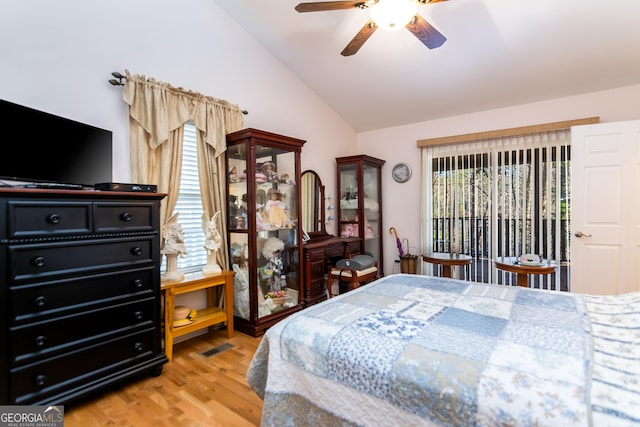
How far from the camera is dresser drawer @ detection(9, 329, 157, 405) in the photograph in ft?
4.98

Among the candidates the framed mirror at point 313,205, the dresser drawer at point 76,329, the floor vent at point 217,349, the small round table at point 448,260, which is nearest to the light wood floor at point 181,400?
the floor vent at point 217,349

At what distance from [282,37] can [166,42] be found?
3.67ft

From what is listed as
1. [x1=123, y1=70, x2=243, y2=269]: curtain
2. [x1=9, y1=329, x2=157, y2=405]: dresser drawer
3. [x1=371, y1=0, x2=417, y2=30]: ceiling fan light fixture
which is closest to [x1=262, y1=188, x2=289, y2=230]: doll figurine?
[x1=123, y1=70, x2=243, y2=269]: curtain

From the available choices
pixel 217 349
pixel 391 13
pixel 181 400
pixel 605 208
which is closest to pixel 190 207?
pixel 217 349

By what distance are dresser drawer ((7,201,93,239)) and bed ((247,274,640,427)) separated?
4.07 ft

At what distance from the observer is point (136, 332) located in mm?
1939

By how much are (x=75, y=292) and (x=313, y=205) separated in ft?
8.62

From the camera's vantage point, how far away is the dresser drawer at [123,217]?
179 centimetres

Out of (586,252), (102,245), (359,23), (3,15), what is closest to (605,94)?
(586,252)

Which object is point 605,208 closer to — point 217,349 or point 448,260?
point 448,260

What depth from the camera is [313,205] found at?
3.93m

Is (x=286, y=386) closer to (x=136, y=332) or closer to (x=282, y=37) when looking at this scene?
(x=136, y=332)

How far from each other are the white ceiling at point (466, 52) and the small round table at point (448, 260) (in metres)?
1.79

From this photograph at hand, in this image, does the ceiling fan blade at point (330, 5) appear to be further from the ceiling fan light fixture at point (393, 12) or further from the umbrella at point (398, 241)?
the umbrella at point (398, 241)
